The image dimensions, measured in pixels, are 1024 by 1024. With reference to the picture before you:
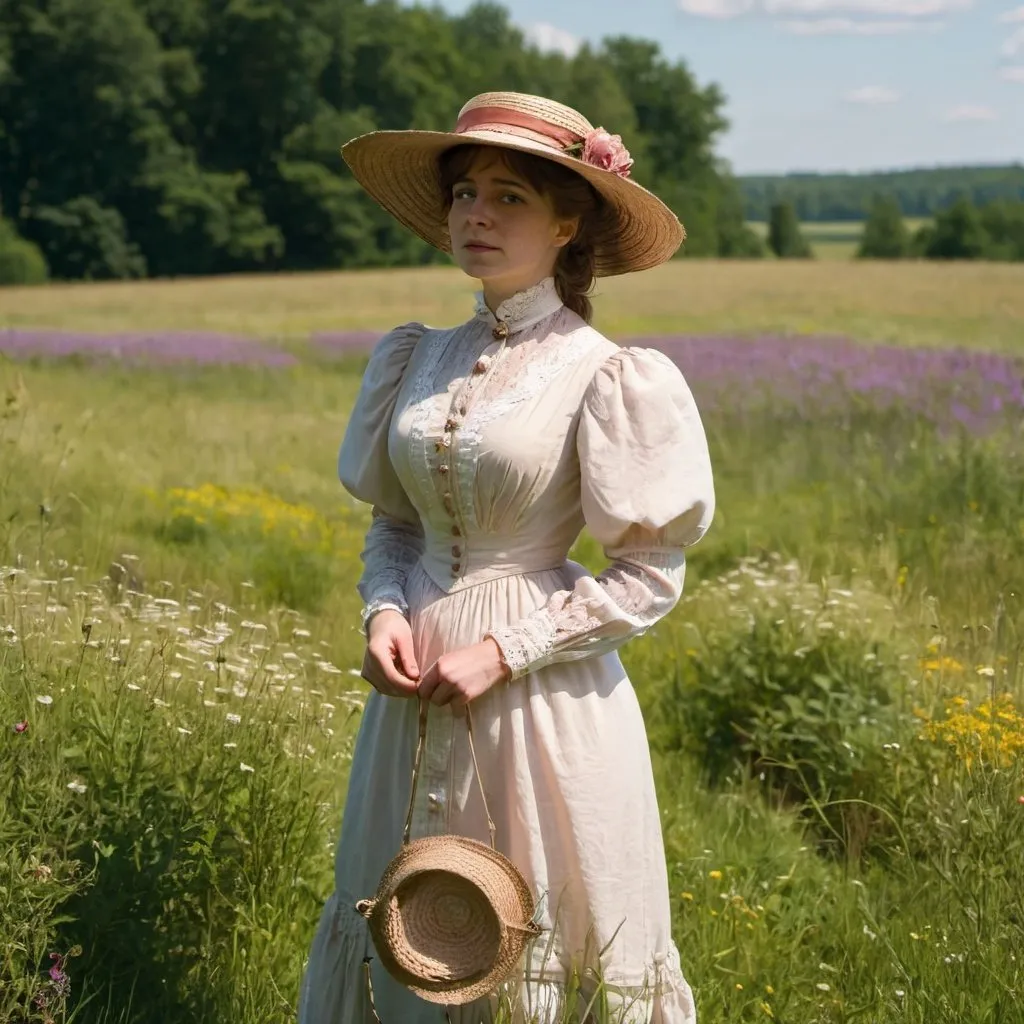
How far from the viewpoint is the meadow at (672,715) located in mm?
3059

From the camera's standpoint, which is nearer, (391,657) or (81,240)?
(391,657)

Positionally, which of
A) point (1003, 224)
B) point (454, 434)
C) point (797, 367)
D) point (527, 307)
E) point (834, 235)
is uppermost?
point (527, 307)

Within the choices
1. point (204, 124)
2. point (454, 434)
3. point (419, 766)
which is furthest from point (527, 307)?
point (204, 124)

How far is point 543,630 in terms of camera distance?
241cm

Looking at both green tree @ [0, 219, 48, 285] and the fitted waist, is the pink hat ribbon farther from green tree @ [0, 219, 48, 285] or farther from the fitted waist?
green tree @ [0, 219, 48, 285]

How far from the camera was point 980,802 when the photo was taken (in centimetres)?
338

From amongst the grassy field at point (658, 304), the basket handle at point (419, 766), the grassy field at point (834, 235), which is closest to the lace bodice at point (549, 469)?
the basket handle at point (419, 766)

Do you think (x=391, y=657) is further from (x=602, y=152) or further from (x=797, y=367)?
(x=797, y=367)

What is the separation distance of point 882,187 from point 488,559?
189 metres

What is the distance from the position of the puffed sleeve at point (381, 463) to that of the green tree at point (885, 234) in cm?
10666

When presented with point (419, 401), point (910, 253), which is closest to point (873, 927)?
point (419, 401)

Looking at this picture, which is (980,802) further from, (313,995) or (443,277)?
(443,277)

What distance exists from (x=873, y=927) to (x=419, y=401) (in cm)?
187

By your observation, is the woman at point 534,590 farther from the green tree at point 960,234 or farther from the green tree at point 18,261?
the green tree at point 960,234
